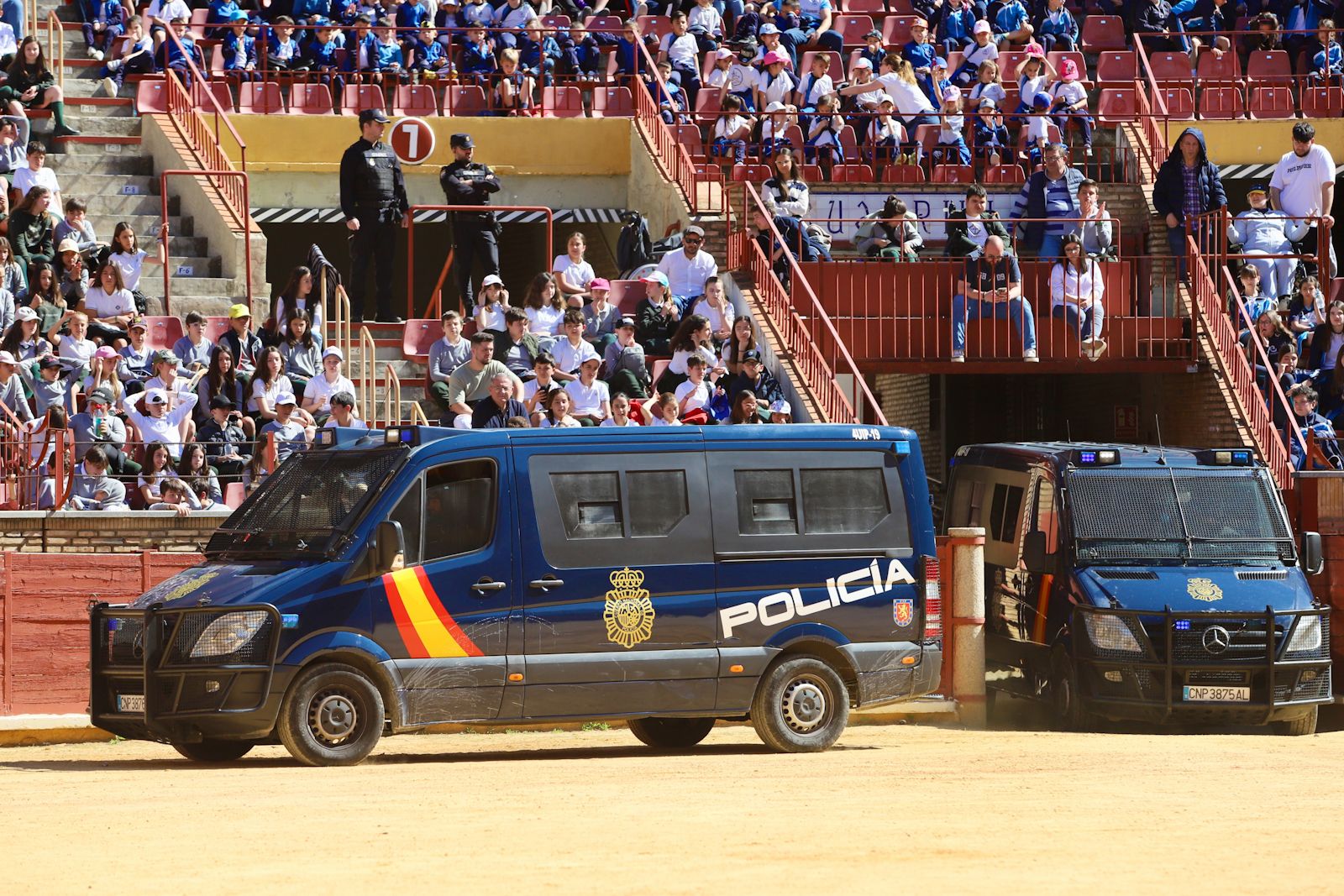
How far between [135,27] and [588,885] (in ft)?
64.3

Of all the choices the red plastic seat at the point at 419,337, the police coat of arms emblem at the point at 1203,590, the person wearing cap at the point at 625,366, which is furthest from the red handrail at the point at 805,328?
the police coat of arms emblem at the point at 1203,590

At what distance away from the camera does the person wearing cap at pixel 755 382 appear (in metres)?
21.7

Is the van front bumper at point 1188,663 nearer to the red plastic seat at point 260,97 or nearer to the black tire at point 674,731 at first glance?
the black tire at point 674,731

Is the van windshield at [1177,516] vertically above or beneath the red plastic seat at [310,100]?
beneath

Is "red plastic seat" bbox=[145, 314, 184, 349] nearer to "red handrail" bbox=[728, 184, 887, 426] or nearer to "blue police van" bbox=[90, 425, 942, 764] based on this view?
"red handrail" bbox=[728, 184, 887, 426]

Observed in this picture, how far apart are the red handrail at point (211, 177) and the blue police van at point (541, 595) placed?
8454 millimetres

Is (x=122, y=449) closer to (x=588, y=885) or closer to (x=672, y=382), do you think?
(x=672, y=382)

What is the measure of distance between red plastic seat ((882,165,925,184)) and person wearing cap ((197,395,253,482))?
11.0 metres

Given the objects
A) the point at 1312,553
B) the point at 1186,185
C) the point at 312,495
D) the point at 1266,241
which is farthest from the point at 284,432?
the point at 1266,241

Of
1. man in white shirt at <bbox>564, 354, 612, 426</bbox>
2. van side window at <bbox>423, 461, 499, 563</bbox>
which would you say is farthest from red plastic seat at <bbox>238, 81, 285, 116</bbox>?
van side window at <bbox>423, 461, 499, 563</bbox>

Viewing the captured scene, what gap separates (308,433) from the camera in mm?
19266

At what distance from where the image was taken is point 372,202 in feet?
77.8

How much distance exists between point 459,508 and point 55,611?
4152mm

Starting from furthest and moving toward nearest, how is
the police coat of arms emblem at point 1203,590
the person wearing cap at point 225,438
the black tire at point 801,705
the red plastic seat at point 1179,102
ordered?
the red plastic seat at point 1179,102 → the person wearing cap at point 225,438 → the police coat of arms emblem at point 1203,590 → the black tire at point 801,705
